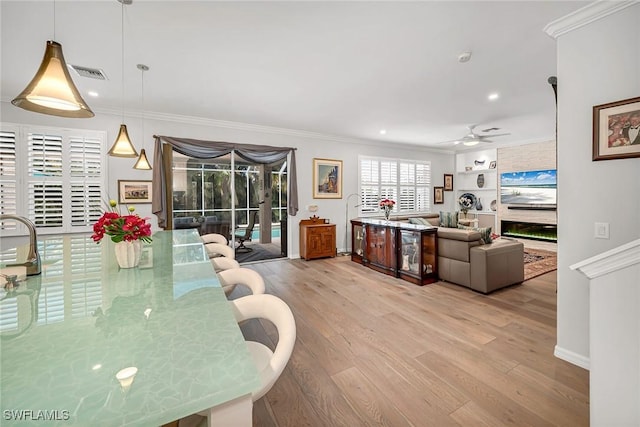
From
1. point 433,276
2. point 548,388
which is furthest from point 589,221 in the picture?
point 433,276

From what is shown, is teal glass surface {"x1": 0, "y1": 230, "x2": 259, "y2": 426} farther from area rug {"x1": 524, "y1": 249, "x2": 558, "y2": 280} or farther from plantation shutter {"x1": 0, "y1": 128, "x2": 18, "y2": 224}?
area rug {"x1": 524, "y1": 249, "x2": 558, "y2": 280}

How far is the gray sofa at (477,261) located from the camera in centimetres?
358

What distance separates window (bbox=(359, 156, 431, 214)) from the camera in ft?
22.1

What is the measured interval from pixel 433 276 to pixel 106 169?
17.5 ft

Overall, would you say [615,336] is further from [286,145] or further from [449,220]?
[286,145]

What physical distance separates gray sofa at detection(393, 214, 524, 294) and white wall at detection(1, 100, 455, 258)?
276 cm

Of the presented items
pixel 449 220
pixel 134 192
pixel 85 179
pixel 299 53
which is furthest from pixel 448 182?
pixel 85 179

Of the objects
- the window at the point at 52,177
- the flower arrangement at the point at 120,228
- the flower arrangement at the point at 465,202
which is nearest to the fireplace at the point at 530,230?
the flower arrangement at the point at 465,202

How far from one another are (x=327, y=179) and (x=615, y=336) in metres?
5.11

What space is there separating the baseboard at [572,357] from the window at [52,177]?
219 inches

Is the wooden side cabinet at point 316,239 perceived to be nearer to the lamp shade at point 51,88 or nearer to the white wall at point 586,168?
the white wall at point 586,168

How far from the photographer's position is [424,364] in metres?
2.13

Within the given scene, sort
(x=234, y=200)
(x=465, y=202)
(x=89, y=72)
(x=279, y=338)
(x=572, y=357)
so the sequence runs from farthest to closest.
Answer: (x=465, y=202) < (x=234, y=200) < (x=89, y=72) < (x=572, y=357) < (x=279, y=338)

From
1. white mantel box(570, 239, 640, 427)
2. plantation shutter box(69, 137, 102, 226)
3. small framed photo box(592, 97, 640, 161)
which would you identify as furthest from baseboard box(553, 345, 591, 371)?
plantation shutter box(69, 137, 102, 226)
